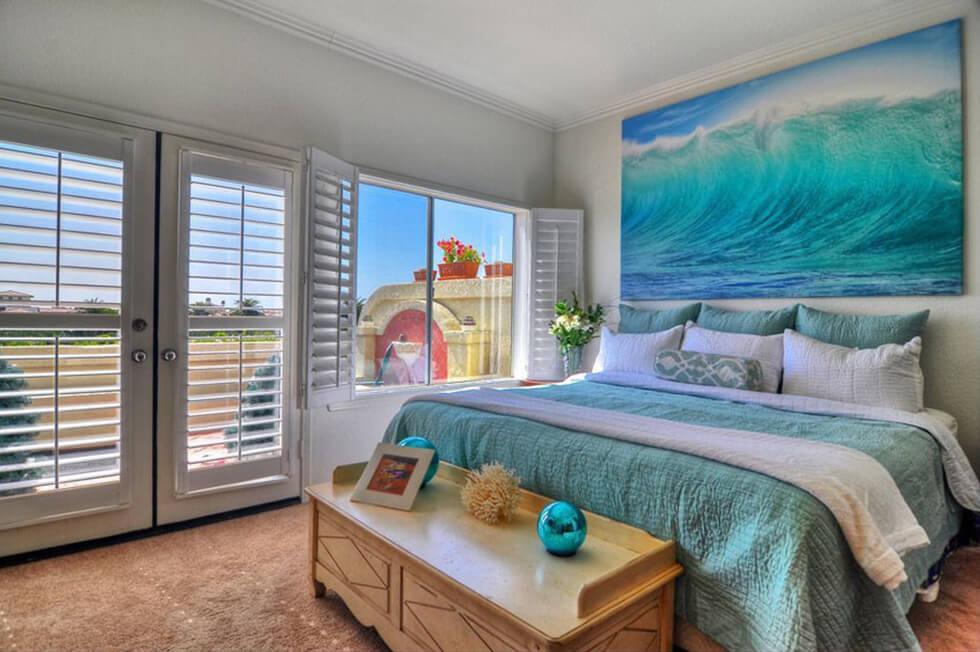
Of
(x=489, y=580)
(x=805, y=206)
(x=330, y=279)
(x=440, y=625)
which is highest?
(x=805, y=206)

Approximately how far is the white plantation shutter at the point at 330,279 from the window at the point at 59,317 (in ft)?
2.78

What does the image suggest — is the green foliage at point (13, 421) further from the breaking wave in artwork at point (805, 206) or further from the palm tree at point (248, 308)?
the breaking wave in artwork at point (805, 206)

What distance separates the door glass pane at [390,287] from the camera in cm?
338

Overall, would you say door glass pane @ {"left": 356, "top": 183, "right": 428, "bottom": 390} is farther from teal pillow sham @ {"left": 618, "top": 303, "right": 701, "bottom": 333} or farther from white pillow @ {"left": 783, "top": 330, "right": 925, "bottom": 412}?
white pillow @ {"left": 783, "top": 330, "right": 925, "bottom": 412}

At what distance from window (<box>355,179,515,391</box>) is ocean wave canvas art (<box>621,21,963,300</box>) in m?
1.04

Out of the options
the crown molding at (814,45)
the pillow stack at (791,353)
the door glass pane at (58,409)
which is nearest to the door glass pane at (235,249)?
A: the door glass pane at (58,409)

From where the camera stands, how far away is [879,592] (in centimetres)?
130

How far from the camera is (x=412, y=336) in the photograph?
367 cm

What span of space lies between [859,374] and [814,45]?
1.93m

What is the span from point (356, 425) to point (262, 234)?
127 cm

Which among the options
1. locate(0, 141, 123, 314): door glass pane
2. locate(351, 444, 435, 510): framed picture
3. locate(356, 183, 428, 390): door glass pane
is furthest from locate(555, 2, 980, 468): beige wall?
locate(0, 141, 123, 314): door glass pane

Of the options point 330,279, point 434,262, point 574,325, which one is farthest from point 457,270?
point 330,279

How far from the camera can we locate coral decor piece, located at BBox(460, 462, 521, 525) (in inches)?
64.0

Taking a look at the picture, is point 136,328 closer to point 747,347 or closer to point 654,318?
point 654,318
